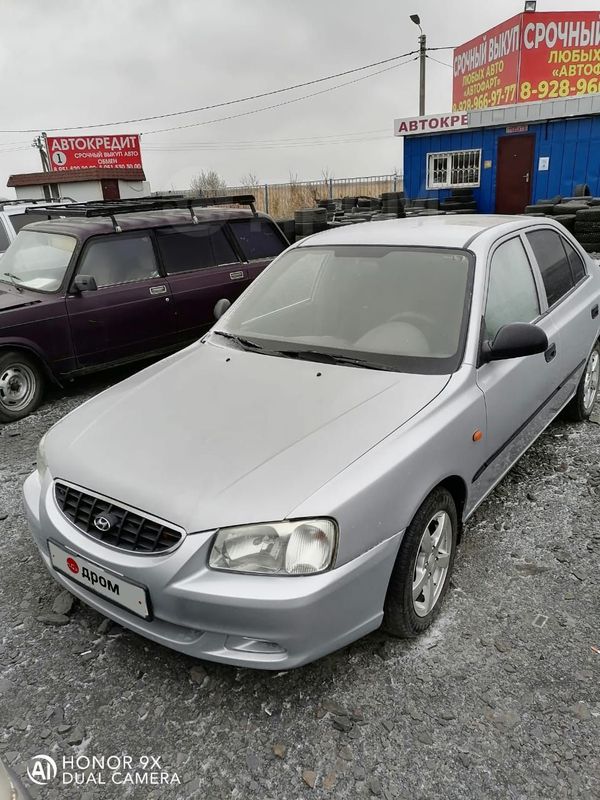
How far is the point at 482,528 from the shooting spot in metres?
3.43

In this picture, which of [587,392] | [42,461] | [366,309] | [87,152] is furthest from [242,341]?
[87,152]

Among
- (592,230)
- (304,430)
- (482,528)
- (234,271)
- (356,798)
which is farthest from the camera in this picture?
(592,230)

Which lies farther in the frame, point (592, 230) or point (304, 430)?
point (592, 230)

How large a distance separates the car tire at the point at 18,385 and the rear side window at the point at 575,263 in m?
4.66

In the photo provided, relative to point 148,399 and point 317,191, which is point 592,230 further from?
point 317,191

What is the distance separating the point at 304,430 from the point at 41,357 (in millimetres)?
3927

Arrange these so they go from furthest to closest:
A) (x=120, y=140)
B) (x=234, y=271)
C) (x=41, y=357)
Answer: (x=120, y=140) → (x=234, y=271) → (x=41, y=357)

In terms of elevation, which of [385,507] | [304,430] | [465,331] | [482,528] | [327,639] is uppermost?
[465,331]

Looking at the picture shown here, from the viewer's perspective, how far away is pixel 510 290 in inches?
130

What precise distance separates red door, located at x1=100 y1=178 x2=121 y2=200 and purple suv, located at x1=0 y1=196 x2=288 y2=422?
826 inches

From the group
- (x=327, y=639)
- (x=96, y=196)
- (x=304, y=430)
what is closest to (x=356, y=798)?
(x=327, y=639)

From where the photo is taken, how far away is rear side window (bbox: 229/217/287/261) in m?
7.03

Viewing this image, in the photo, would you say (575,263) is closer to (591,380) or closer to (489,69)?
(591,380)

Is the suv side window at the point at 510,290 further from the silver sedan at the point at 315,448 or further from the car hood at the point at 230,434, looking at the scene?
the car hood at the point at 230,434
